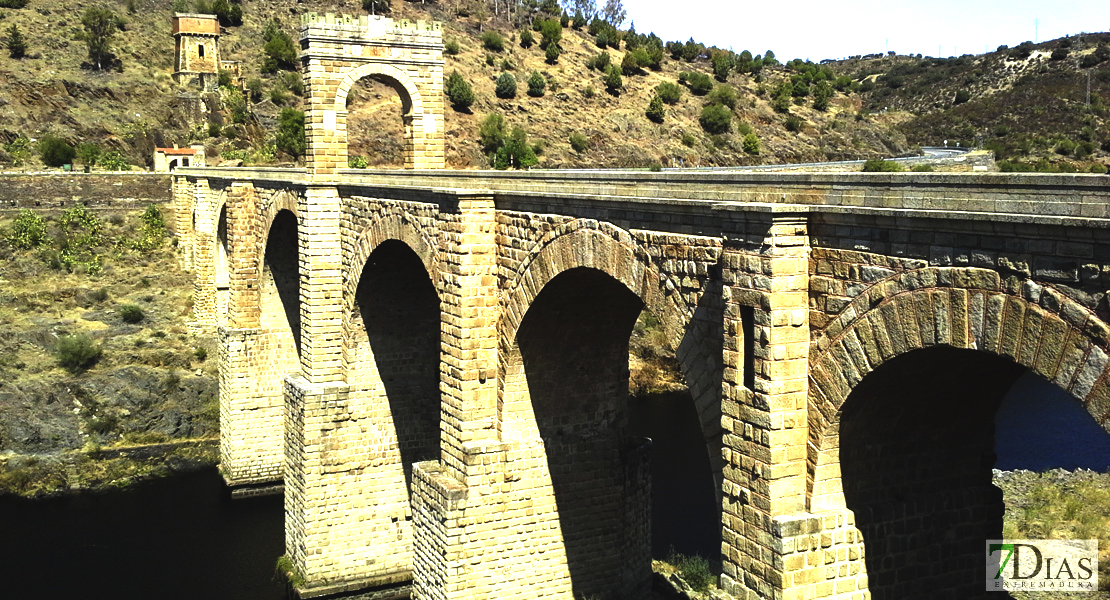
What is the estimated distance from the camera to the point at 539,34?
75375mm

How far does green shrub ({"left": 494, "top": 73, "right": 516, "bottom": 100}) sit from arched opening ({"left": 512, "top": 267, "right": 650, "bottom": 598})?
163 feet

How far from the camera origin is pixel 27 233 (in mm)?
38281

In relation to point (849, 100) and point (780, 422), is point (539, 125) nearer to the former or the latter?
point (849, 100)

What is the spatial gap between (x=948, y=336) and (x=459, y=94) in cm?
5452

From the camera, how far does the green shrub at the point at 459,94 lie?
59.3m

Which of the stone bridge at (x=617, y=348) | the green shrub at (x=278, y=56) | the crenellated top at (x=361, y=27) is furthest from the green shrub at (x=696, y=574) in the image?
the green shrub at (x=278, y=56)

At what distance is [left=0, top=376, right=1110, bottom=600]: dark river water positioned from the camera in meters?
20.6

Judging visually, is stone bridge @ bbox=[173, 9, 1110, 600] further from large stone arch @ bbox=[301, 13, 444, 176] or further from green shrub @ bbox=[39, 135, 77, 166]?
green shrub @ bbox=[39, 135, 77, 166]

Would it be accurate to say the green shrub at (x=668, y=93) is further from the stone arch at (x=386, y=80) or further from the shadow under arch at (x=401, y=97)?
the stone arch at (x=386, y=80)

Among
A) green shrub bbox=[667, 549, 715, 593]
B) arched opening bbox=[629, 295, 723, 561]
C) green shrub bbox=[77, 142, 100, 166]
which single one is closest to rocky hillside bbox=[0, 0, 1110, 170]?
green shrub bbox=[77, 142, 100, 166]

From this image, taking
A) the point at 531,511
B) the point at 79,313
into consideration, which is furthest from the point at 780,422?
the point at 79,313

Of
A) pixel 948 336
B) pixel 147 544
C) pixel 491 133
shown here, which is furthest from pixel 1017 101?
pixel 948 336

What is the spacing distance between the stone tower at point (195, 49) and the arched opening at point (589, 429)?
168 feet

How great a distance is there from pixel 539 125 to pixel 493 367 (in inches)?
1927
